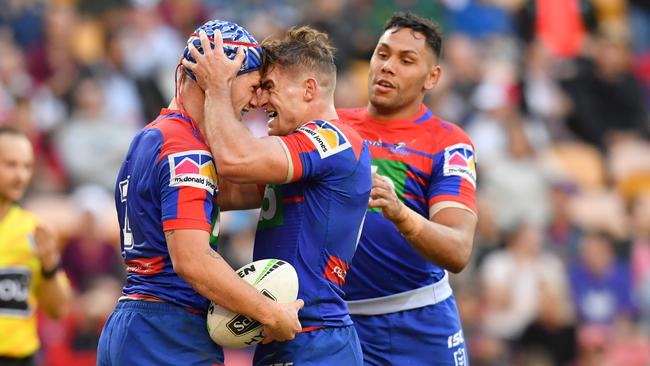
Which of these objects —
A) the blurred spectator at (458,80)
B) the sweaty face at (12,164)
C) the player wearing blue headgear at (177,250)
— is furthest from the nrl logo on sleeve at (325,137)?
the blurred spectator at (458,80)

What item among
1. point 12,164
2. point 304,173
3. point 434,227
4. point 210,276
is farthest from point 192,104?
point 12,164

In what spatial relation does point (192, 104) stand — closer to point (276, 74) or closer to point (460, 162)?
point (276, 74)

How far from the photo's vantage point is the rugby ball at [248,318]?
5777 mm

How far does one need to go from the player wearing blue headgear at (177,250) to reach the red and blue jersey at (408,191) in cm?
165

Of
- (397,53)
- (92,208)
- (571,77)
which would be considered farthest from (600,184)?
(397,53)

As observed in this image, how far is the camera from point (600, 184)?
16578mm

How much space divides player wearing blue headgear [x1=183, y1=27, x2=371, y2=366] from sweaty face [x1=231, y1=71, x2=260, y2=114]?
66mm

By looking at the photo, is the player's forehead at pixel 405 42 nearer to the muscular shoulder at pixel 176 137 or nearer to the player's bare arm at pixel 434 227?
the player's bare arm at pixel 434 227

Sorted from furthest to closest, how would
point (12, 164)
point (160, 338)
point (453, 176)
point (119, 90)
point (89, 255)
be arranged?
point (119, 90) → point (89, 255) → point (12, 164) → point (453, 176) → point (160, 338)

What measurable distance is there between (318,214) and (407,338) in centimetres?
176

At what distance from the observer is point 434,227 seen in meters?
6.95

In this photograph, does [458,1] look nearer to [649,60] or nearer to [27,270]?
[649,60]

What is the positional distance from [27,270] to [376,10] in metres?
8.73

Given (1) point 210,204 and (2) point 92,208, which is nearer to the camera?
(1) point 210,204
